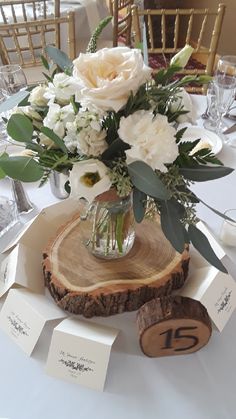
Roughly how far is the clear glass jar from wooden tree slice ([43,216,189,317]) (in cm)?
2

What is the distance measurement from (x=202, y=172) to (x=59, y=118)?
220mm

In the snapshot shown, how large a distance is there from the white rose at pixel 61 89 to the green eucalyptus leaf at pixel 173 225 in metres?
0.21

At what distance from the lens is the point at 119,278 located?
66cm

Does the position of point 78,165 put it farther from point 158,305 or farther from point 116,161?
point 158,305

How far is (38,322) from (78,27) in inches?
84.6

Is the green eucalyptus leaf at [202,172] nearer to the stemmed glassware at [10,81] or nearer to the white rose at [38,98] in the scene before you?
the white rose at [38,98]

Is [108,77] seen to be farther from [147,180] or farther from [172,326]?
[172,326]

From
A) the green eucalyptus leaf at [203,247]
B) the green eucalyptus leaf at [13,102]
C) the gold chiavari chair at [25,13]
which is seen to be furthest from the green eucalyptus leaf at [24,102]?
the gold chiavari chair at [25,13]

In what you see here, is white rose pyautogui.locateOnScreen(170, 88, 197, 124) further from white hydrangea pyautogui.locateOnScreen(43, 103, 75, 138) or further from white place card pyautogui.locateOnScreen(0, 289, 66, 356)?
white place card pyautogui.locateOnScreen(0, 289, 66, 356)

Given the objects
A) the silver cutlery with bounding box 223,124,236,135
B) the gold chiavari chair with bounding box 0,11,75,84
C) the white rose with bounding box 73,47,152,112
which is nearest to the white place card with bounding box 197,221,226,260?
the white rose with bounding box 73,47,152,112

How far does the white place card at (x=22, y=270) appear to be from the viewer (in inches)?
25.7

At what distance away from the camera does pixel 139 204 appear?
54 centimetres

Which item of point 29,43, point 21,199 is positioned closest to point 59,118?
point 21,199

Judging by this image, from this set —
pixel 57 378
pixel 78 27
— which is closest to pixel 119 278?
pixel 57 378
